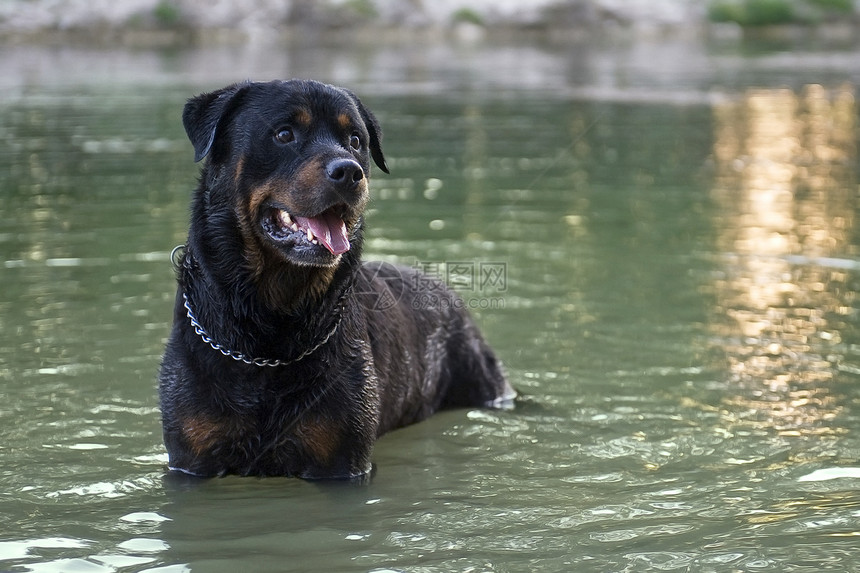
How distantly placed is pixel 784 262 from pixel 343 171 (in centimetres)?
579

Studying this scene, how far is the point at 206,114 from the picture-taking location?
18.0 feet

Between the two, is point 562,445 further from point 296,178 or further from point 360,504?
point 296,178

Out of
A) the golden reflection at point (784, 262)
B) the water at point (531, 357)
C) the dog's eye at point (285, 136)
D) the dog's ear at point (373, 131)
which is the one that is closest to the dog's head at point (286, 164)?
the dog's eye at point (285, 136)

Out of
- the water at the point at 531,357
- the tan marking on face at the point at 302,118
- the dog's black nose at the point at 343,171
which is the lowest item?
the water at the point at 531,357

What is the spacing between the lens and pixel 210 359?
535 cm

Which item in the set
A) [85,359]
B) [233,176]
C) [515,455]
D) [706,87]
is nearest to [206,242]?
[233,176]

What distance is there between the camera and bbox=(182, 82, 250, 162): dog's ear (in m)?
5.38

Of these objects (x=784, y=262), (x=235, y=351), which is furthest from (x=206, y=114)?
(x=784, y=262)

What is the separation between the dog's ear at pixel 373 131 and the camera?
5.81 m

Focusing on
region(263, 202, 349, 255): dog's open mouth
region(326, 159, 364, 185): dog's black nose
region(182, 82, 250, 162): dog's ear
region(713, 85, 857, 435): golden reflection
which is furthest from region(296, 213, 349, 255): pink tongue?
region(713, 85, 857, 435): golden reflection

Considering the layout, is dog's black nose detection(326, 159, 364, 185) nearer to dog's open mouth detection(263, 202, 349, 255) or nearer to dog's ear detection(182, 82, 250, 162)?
dog's open mouth detection(263, 202, 349, 255)

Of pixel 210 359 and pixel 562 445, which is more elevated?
pixel 210 359

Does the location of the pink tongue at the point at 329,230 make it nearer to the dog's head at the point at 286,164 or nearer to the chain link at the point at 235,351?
the dog's head at the point at 286,164

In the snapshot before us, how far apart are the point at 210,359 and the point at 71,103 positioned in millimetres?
16306
